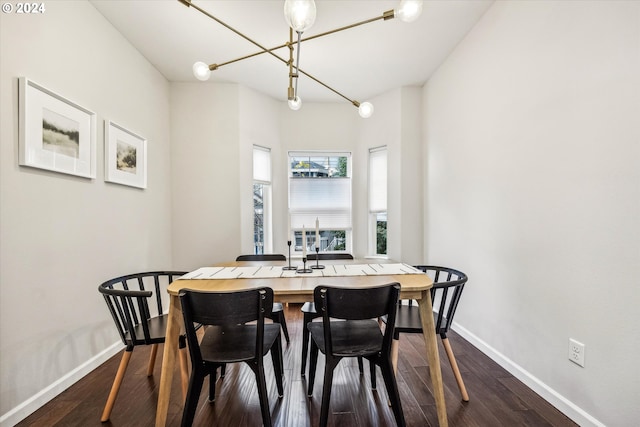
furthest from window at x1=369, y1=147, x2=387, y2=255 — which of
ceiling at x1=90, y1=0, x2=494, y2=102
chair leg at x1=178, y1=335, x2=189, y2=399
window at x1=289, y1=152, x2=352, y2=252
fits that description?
chair leg at x1=178, y1=335, x2=189, y2=399

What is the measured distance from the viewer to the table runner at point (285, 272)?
6.31ft

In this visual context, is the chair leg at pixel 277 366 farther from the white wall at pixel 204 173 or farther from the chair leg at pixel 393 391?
the white wall at pixel 204 173

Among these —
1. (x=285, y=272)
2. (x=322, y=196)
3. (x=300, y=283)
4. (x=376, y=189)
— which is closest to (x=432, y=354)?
(x=300, y=283)

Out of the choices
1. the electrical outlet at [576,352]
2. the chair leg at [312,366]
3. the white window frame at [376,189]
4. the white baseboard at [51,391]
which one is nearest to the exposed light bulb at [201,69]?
the chair leg at [312,366]

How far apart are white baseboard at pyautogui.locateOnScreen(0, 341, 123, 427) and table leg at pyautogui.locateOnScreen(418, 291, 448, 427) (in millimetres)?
2298

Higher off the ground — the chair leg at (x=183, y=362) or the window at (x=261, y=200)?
the window at (x=261, y=200)

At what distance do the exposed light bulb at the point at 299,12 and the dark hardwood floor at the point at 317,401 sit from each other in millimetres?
2027

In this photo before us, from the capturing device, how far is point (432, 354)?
163 centimetres

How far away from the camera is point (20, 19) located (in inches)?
67.3

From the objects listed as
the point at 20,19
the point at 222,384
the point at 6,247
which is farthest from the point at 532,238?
the point at 20,19

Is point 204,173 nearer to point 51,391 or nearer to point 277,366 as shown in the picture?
point 51,391

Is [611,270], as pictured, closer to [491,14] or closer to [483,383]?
[483,383]

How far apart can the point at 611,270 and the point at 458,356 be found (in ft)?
4.36

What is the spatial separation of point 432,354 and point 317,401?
2.48 feet
